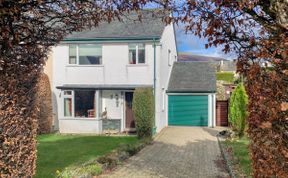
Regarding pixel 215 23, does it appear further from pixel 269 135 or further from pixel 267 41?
pixel 269 135

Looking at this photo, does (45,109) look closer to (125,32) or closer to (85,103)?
(85,103)

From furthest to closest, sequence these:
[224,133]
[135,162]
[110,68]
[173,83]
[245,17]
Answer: [173,83]
[110,68]
[224,133]
[135,162]
[245,17]

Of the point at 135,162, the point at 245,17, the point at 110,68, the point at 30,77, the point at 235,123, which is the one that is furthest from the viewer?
the point at 110,68

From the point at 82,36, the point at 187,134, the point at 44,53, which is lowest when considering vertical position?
the point at 187,134

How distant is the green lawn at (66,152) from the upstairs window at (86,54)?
5971 millimetres

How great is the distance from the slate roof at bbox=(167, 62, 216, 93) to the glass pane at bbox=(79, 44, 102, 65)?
6.43m

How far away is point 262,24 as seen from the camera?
4520 mm

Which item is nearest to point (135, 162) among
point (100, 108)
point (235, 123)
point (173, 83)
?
point (235, 123)

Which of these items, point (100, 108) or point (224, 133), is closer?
point (224, 133)

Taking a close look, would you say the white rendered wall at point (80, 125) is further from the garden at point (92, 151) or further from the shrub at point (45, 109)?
the garden at point (92, 151)

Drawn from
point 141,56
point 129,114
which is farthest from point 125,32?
point 129,114

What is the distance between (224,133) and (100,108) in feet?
25.2

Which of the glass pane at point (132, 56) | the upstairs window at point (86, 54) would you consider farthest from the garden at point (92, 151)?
the upstairs window at point (86, 54)

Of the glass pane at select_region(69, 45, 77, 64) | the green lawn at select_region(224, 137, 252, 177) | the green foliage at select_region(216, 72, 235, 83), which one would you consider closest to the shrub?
the glass pane at select_region(69, 45, 77, 64)
